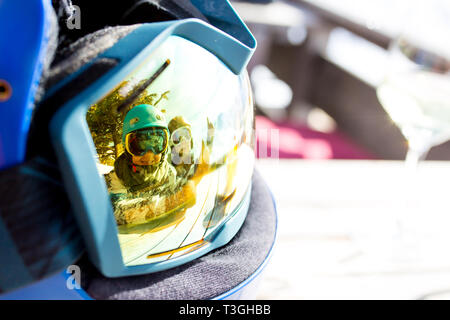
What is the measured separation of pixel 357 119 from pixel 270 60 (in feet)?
1.93

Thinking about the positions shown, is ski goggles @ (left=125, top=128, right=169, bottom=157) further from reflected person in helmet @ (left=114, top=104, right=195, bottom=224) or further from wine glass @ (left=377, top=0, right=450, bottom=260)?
wine glass @ (left=377, top=0, right=450, bottom=260)

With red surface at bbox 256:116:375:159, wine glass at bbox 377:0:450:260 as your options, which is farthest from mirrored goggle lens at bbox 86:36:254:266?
red surface at bbox 256:116:375:159

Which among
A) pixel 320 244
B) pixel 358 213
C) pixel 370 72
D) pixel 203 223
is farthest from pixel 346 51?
pixel 203 223

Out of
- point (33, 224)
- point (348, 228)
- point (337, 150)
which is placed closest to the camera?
point (33, 224)

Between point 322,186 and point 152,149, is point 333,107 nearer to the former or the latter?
point 322,186

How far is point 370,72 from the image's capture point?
5.23ft

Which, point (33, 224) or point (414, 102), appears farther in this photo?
point (414, 102)

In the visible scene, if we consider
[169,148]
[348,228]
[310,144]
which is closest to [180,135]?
[169,148]

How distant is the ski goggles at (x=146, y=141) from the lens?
0.97 ft

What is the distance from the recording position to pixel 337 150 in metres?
1.54

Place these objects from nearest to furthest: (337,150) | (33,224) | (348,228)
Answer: (33,224), (348,228), (337,150)

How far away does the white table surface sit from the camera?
0.47 meters

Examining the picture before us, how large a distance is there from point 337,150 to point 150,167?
1.33 metres

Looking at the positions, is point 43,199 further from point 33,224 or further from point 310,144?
point 310,144
